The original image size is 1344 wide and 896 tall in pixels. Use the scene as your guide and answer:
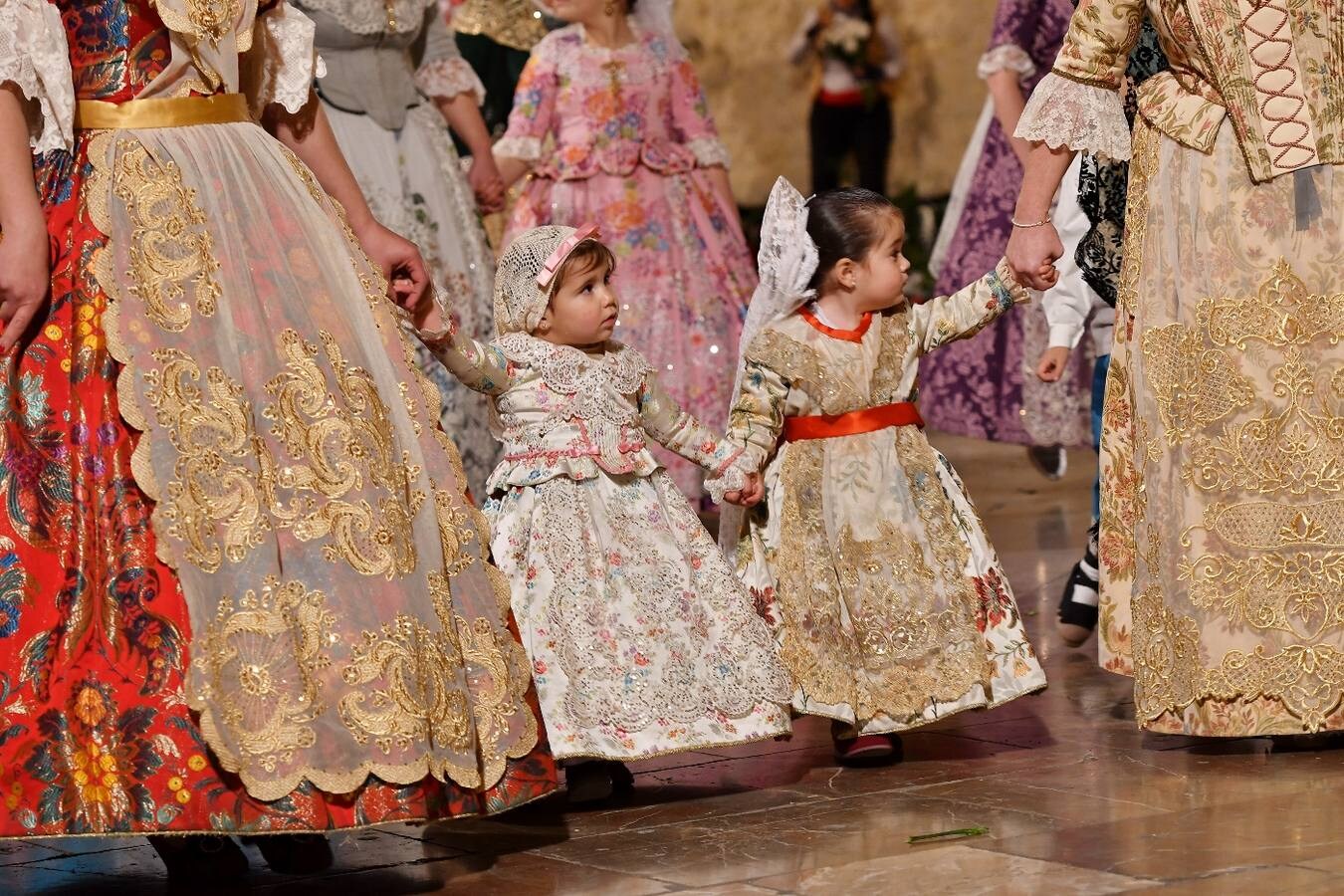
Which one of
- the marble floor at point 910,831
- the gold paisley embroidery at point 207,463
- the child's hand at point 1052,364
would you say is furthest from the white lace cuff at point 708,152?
the gold paisley embroidery at point 207,463

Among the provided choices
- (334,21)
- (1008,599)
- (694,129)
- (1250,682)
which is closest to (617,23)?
(694,129)

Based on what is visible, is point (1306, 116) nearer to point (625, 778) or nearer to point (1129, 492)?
point (1129, 492)

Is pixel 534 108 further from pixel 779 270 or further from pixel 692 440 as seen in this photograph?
pixel 692 440

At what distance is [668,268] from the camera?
24.0 ft

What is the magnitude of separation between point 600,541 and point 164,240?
3.79 feet

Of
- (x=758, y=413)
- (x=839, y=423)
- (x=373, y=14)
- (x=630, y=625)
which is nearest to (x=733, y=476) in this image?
(x=758, y=413)

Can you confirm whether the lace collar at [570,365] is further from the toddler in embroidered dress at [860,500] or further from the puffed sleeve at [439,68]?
the puffed sleeve at [439,68]

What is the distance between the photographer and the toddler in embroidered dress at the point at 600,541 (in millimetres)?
4113

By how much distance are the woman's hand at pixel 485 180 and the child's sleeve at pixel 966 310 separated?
7.63 feet

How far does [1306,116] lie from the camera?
4094 millimetres

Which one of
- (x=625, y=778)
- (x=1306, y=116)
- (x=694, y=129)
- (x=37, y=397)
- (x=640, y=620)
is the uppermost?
(x=694, y=129)

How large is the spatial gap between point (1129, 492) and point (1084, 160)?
763 mm

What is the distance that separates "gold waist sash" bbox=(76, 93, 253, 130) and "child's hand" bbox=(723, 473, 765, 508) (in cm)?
134

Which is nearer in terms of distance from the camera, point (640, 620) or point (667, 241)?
point (640, 620)
